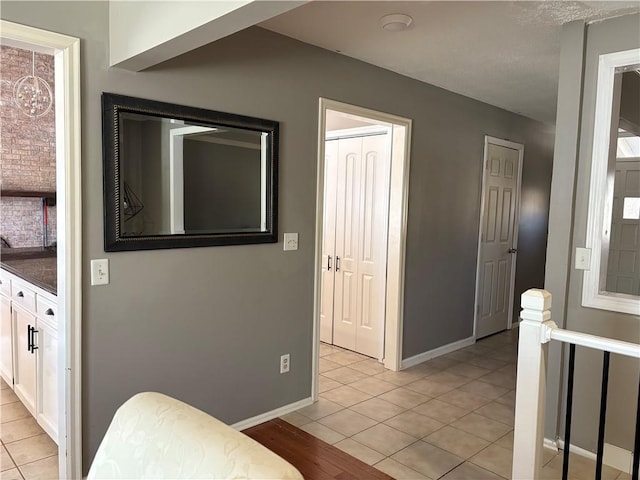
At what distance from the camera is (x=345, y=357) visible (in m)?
4.30

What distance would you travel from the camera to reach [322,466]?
2506 millimetres

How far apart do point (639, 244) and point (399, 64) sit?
192 cm

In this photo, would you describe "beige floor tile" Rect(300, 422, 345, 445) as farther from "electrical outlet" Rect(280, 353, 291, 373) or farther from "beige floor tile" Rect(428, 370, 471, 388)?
"beige floor tile" Rect(428, 370, 471, 388)

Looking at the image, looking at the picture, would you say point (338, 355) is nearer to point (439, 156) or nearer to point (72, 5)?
point (439, 156)

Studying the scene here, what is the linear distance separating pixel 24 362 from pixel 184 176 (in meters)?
1.60

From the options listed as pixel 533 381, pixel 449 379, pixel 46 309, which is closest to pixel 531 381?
pixel 533 381

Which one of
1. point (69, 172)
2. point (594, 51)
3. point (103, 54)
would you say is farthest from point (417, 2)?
point (69, 172)

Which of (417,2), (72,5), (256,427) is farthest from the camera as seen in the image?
(256,427)

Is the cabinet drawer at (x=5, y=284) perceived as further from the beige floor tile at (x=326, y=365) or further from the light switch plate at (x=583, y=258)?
the light switch plate at (x=583, y=258)

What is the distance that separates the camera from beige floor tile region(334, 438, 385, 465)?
102 inches

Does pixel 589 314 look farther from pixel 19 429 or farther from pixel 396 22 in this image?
pixel 19 429

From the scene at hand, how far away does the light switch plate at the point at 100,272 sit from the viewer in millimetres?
2168

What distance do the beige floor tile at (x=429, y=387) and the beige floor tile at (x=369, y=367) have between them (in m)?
0.36

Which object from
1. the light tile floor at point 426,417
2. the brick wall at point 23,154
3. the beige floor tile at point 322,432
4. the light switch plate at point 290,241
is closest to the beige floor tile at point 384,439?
the light tile floor at point 426,417
